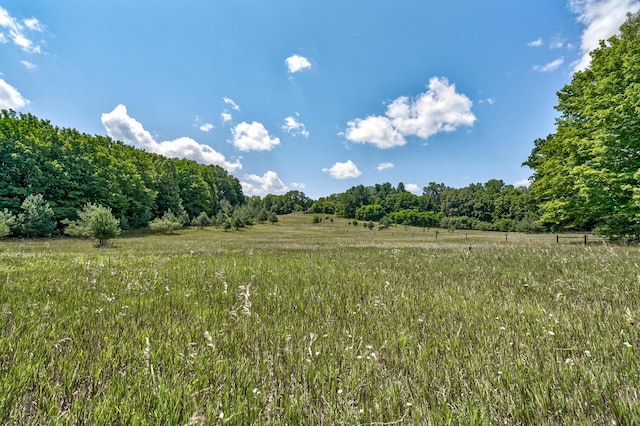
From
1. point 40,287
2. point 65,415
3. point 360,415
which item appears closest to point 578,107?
point 360,415

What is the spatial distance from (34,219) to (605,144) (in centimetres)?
5843

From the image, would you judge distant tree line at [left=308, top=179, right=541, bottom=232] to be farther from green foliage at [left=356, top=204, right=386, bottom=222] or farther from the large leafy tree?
the large leafy tree

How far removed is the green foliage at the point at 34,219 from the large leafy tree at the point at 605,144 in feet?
187

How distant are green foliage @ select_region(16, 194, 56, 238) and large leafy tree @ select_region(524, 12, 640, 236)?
57.0 metres

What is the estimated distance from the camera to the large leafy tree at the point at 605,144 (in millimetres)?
16703

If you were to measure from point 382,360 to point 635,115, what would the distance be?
25.3 meters

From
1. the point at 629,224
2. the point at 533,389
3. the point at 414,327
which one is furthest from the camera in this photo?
the point at 629,224

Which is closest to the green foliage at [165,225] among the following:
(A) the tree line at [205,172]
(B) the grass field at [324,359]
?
(A) the tree line at [205,172]

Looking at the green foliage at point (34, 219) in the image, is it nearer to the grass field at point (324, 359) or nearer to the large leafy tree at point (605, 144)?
the grass field at point (324, 359)

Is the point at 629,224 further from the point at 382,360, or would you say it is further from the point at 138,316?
the point at 138,316

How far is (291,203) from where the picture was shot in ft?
527

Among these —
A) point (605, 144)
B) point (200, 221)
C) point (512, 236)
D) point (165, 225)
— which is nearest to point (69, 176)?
point (165, 225)

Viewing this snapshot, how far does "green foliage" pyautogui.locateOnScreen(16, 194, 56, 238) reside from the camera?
30562mm

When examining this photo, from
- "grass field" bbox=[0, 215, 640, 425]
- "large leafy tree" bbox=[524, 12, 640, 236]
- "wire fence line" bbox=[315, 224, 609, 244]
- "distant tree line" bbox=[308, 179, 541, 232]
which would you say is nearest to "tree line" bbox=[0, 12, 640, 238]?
"large leafy tree" bbox=[524, 12, 640, 236]
